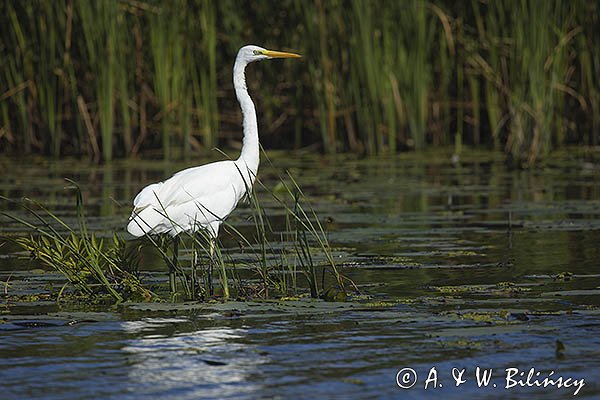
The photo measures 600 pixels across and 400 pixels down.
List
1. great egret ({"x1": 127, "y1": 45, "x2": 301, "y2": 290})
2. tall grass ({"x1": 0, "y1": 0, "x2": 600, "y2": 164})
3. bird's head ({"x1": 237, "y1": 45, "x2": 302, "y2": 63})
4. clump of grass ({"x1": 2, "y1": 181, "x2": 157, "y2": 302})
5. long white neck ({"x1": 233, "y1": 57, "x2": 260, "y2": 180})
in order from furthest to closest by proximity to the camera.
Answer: tall grass ({"x1": 0, "y1": 0, "x2": 600, "y2": 164}) < bird's head ({"x1": 237, "y1": 45, "x2": 302, "y2": 63}) < long white neck ({"x1": 233, "y1": 57, "x2": 260, "y2": 180}) < great egret ({"x1": 127, "y1": 45, "x2": 301, "y2": 290}) < clump of grass ({"x1": 2, "y1": 181, "x2": 157, "y2": 302})

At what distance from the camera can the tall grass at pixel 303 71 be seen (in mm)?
13578

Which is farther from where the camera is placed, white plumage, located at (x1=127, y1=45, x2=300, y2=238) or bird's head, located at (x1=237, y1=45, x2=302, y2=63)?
bird's head, located at (x1=237, y1=45, x2=302, y2=63)

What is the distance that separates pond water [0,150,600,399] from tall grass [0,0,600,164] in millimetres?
5002

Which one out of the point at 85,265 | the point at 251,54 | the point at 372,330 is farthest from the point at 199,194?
the point at 372,330

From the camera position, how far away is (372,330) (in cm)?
491

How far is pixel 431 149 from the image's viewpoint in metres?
14.6

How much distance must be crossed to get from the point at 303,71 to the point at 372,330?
10.2m

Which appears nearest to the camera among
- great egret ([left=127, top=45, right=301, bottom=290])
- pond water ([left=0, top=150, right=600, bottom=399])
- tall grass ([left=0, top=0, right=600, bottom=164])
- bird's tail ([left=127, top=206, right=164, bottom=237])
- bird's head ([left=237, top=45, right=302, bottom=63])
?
pond water ([left=0, top=150, right=600, bottom=399])

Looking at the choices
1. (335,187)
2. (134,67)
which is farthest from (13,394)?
(134,67)

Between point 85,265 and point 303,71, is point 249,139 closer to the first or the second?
point 85,265

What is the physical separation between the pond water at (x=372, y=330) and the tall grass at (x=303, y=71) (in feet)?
16.4

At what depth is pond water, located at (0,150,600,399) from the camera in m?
4.08

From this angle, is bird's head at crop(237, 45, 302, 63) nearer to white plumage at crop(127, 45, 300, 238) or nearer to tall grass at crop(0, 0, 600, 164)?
white plumage at crop(127, 45, 300, 238)

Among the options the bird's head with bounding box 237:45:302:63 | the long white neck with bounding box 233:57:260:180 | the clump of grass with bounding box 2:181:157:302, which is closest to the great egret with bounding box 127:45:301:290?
the long white neck with bounding box 233:57:260:180
